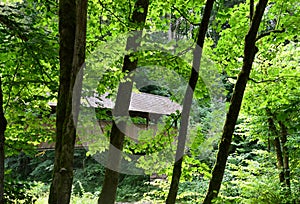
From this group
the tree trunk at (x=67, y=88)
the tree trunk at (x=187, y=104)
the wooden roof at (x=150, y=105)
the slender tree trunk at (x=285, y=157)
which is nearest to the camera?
the tree trunk at (x=67, y=88)

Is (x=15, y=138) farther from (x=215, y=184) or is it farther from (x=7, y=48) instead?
(x=215, y=184)

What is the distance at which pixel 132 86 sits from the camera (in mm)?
4051

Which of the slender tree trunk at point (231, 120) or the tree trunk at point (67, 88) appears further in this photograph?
the slender tree trunk at point (231, 120)

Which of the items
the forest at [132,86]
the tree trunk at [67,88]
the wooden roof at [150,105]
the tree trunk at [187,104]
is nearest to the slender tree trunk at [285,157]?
the forest at [132,86]

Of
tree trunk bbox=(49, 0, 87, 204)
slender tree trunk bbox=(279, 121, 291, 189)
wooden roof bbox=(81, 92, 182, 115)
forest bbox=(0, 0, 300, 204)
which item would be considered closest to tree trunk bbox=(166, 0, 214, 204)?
forest bbox=(0, 0, 300, 204)

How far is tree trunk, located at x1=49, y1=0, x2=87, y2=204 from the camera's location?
2.24 metres

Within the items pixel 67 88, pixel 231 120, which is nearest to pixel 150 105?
pixel 231 120

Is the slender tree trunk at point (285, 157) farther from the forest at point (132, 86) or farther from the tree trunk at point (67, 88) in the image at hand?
the tree trunk at point (67, 88)

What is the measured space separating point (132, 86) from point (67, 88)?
5.59ft

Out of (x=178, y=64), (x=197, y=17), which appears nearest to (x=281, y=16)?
(x=197, y=17)

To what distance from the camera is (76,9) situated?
94.8 inches

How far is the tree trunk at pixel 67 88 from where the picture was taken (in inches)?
88.3

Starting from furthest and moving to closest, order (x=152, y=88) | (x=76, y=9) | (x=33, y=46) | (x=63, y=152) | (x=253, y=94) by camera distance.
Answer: (x=152, y=88) → (x=253, y=94) → (x=33, y=46) → (x=76, y=9) → (x=63, y=152)

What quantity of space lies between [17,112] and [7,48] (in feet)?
2.52
